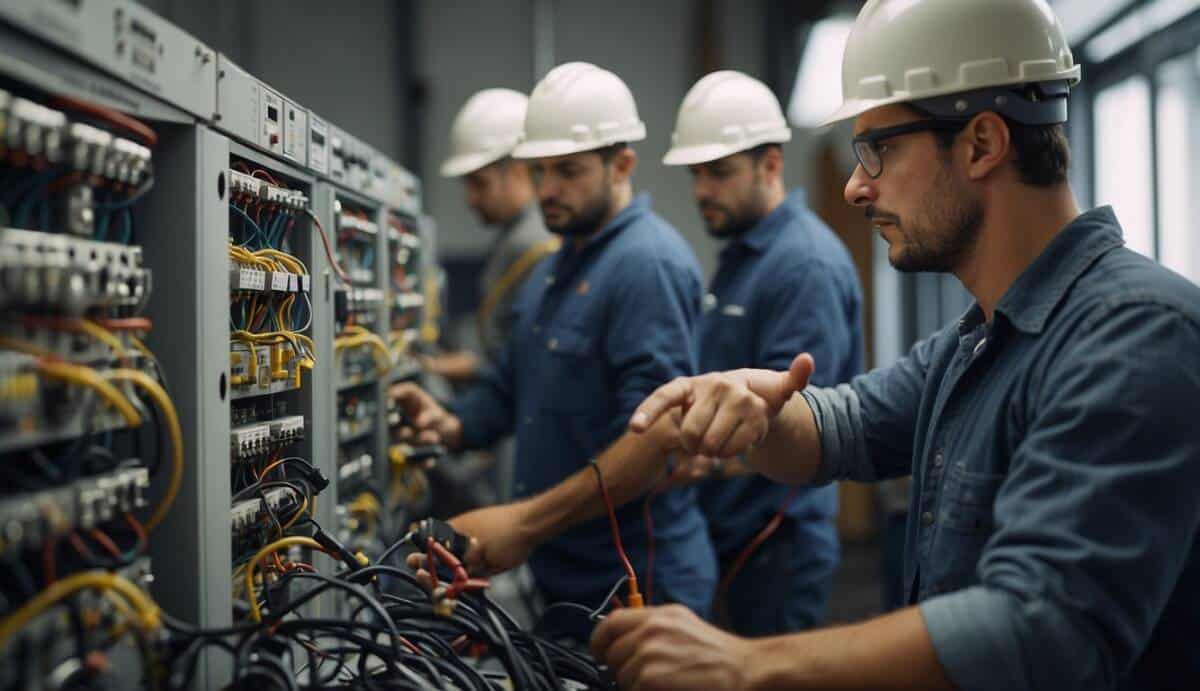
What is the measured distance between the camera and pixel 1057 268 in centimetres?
122

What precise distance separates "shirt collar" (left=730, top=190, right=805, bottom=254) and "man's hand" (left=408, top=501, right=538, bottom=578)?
1.13 m

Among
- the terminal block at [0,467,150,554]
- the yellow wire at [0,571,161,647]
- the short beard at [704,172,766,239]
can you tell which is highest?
the short beard at [704,172,766,239]

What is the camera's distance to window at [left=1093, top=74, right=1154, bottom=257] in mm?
3451

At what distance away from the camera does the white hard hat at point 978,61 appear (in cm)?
127

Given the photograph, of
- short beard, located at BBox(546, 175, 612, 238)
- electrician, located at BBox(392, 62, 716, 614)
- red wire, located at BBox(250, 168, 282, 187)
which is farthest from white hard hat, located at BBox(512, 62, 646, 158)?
red wire, located at BBox(250, 168, 282, 187)

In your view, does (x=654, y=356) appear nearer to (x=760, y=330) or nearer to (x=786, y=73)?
(x=760, y=330)

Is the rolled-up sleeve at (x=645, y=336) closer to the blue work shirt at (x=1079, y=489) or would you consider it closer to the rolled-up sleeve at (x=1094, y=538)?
the blue work shirt at (x=1079, y=489)

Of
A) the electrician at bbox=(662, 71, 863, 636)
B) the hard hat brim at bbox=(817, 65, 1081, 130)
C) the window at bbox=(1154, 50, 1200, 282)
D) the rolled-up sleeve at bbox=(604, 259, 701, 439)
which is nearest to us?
the hard hat brim at bbox=(817, 65, 1081, 130)

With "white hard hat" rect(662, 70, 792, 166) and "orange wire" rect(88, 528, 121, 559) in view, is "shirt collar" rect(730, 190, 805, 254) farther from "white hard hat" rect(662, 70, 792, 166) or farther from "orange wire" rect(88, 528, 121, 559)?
"orange wire" rect(88, 528, 121, 559)

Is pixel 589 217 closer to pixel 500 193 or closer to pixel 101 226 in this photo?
pixel 500 193

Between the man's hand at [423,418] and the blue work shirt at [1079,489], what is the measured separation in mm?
1427

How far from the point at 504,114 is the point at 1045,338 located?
2.54 metres

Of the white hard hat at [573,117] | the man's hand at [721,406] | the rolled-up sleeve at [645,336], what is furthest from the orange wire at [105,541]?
the white hard hat at [573,117]

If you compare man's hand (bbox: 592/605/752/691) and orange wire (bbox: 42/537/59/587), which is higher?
orange wire (bbox: 42/537/59/587)
